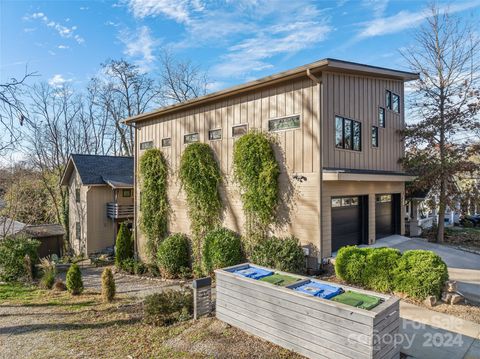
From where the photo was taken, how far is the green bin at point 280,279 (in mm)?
5043

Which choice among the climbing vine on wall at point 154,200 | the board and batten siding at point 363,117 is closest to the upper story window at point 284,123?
the board and batten siding at point 363,117

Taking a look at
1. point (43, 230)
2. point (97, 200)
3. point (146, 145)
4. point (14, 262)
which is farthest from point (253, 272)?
point (43, 230)

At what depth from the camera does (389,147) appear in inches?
490

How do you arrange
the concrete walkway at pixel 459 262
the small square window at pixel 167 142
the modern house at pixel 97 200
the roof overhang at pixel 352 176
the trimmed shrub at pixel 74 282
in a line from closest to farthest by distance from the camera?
the concrete walkway at pixel 459 262 → the roof overhang at pixel 352 176 → the trimmed shrub at pixel 74 282 → the small square window at pixel 167 142 → the modern house at pixel 97 200

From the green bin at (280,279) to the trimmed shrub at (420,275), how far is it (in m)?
3.05

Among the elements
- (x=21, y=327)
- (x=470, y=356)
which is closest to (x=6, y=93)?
(x=21, y=327)

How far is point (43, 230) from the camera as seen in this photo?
19.2m

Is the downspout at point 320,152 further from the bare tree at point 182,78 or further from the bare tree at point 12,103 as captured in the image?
the bare tree at point 182,78

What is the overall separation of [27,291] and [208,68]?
2301cm

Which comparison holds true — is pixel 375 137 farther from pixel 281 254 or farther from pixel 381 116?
pixel 281 254

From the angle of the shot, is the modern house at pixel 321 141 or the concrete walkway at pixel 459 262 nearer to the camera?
→ the concrete walkway at pixel 459 262

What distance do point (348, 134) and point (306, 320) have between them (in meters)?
7.37

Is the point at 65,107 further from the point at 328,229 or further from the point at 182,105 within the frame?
the point at 328,229

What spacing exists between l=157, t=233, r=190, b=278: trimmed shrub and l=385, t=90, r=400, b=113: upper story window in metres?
10.5
